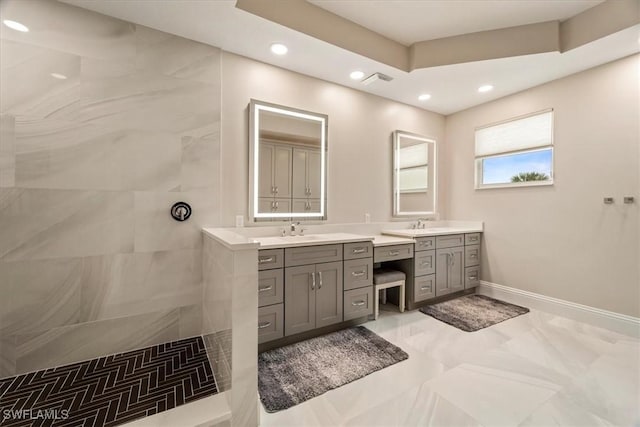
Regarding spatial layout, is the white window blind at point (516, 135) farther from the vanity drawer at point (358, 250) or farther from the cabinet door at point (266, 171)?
the cabinet door at point (266, 171)

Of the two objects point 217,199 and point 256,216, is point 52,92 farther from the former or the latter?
point 256,216

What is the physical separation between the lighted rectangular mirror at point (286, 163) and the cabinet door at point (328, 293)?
2.38 feet

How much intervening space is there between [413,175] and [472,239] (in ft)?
3.99

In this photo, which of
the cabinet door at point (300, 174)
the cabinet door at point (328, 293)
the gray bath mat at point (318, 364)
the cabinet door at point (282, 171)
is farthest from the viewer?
the cabinet door at point (300, 174)

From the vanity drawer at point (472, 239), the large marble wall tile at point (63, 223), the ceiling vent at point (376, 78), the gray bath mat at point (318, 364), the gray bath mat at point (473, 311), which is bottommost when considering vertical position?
the gray bath mat at point (318, 364)

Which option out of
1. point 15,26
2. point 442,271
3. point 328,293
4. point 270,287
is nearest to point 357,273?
point 328,293

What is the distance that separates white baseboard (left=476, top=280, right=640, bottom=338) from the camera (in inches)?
97.3

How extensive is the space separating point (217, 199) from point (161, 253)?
25.7 inches

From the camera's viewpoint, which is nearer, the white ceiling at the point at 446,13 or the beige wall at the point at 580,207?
the white ceiling at the point at 446,13

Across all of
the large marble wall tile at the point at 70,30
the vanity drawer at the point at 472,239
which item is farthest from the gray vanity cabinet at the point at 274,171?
the vanity drawer at the point at 472,239

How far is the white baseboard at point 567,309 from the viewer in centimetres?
247

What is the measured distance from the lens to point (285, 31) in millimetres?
2207

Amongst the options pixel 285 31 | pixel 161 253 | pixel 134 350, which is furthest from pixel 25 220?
pixel 285 31

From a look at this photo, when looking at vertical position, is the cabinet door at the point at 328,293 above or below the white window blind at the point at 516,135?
below
